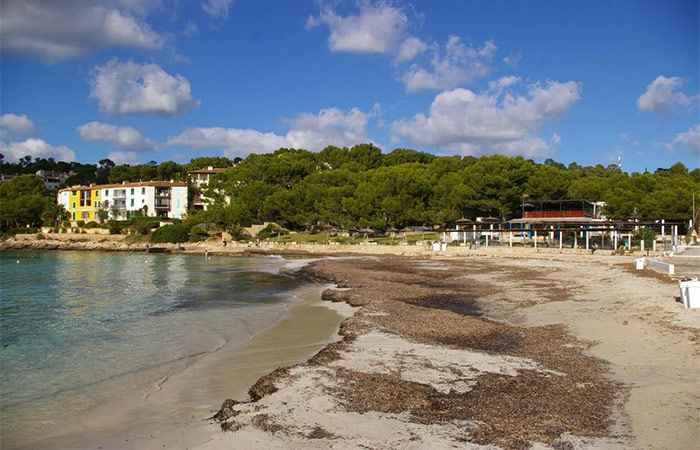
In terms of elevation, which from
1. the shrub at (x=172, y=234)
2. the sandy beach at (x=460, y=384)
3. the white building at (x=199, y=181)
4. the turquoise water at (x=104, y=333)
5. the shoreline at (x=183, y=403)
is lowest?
the turquoise water at (x=104, y=333)

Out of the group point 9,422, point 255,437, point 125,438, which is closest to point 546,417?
point 255,437

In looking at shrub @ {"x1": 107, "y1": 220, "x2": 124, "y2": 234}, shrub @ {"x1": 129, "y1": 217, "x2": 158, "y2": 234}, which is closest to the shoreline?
shrub @ {"x1": 129, "y1": 217, "x2": 158, "y2": 234}

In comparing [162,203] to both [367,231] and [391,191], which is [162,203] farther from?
[391,191]

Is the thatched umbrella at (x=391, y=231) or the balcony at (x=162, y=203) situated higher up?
the balcony at (x=162, y=203)

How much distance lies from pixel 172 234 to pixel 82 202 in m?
30.1

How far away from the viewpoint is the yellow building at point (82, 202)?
89150 millimetres

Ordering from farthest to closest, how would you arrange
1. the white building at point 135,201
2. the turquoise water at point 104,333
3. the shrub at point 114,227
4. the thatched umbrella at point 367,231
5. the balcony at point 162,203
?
the balcony at point 162,203, the white building at point 135,201, the shrub at point 114,227, the thatched umbrella at point 367,231, the turquoise water at point 104,333

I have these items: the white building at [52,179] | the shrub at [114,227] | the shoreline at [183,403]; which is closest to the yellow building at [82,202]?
the shrub at [114,227]

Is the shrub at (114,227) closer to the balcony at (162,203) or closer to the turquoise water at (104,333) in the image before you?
the balcony at (162,203)

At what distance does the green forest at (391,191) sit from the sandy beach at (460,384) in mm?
44915

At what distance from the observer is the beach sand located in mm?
6086

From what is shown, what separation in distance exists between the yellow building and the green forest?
4.65m

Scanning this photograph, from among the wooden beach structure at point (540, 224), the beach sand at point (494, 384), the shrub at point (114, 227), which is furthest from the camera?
the shrub at point (114, 227)

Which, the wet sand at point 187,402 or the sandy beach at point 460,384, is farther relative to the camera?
the wet sand at point 187,402
